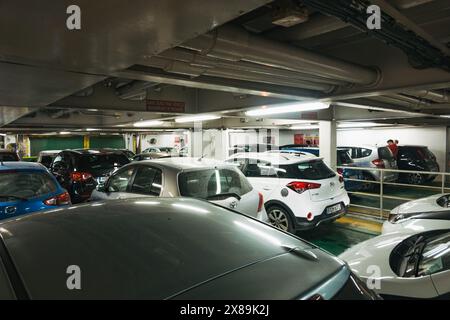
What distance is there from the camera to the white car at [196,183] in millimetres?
4090

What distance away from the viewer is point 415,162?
1181 centimetres

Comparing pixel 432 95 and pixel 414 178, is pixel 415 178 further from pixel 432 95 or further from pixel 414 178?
pixel 432 95

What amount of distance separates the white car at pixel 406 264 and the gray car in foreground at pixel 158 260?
0.70m

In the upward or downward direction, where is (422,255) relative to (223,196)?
downward

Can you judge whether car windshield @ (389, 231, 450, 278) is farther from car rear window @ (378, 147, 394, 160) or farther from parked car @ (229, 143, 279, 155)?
parked car @ (229, 143, 279, 155)

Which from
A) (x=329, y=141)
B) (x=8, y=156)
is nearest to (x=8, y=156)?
(x=8, y=156)

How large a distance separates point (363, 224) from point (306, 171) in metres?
2.03

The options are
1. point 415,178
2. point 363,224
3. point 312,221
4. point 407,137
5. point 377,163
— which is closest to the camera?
point 312,221

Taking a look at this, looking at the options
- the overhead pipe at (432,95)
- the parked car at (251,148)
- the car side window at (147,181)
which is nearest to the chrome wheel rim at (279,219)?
the car side window at (147,181)

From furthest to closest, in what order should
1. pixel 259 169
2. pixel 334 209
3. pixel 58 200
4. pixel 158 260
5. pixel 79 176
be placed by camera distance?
pixel 79 176
pixel 259 169
pixel 334 209
pixel 58 200
pixel 158 260

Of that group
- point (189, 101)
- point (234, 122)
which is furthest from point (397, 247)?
point (234, 122)

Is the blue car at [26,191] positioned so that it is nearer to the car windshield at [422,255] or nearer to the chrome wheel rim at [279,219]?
the chrome wheel rim at [279,219]

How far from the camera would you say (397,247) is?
10.2 feet
